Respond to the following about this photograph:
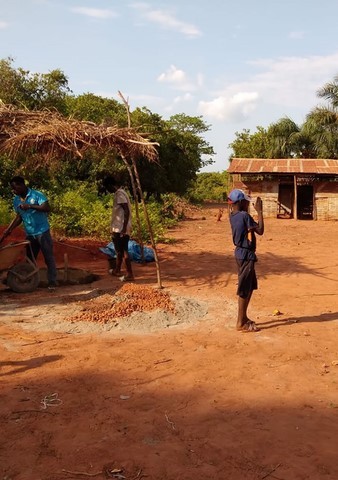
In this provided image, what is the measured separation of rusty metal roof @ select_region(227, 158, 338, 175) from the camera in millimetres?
22391

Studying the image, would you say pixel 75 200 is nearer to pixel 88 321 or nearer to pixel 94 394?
pixel 88 321

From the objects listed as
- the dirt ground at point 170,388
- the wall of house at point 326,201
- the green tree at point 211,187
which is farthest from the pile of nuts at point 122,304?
the green tree at point 211,187

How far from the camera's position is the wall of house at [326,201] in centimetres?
2250

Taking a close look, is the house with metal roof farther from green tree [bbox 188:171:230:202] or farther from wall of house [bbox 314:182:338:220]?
green tree [bbox 188:171:230:202]

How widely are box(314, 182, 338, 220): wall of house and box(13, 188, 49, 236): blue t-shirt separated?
1855 cm

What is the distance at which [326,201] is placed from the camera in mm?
22656

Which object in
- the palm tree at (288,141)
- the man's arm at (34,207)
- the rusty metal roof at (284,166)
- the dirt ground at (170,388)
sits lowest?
the dirt ground at (170,388)

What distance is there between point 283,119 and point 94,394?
31.2m

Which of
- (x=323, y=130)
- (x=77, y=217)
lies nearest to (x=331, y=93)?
(x=323, y=130)

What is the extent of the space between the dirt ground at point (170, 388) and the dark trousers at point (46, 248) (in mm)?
250

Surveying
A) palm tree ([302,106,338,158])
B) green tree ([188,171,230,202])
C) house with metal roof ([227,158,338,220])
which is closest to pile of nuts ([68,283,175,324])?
house with metal roof ([227,158,338,220])

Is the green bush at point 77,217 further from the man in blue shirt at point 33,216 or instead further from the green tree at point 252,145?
the green tree at point 252,145

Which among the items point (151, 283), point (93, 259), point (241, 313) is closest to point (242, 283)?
point (241, 313)

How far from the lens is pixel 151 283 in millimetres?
7473
